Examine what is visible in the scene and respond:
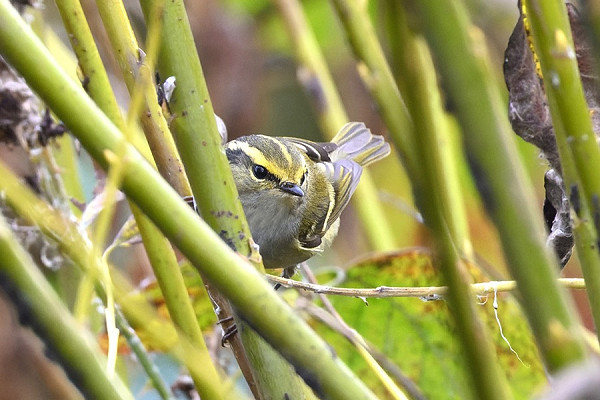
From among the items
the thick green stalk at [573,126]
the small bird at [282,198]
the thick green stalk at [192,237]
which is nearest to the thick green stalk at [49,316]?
the thick green stalk at [192,237]

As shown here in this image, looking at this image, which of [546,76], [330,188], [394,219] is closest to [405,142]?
[546,76]

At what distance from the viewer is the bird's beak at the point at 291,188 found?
228 cm

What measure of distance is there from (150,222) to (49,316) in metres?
0.54

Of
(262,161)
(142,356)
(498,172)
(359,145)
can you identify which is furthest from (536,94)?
(359,145)

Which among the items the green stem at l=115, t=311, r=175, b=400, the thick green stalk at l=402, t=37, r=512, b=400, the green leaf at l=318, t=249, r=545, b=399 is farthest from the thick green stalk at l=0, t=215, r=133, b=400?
the green leaf at l=318, t=249, r=545, b=399

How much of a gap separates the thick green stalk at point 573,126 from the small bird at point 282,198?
1.53m

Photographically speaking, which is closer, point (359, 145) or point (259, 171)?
point (259, 171)

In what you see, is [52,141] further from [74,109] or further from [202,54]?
[202,54]

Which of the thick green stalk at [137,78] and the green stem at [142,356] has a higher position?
the thick green stalk at [137,78]

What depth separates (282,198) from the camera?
2314 millimetres

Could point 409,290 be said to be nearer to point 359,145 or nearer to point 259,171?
point 259,171

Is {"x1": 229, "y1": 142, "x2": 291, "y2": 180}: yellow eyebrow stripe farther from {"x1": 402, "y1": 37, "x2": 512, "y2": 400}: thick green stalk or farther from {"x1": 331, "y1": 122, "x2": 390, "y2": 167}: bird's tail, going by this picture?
{"x1": 402, "y1": 37, "x2": 512, "y2": 400}: thick green stalk

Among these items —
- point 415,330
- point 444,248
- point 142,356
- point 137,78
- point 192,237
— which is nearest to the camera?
point 444,248

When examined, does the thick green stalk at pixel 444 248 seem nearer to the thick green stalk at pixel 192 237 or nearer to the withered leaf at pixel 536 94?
the thick green stalk at pixel 192 237
